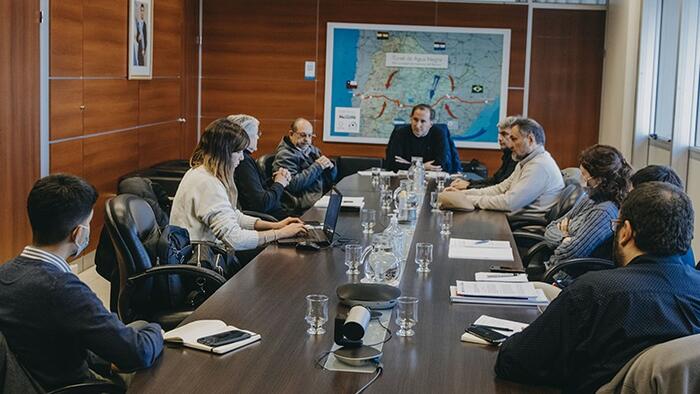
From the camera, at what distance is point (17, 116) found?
5980mm

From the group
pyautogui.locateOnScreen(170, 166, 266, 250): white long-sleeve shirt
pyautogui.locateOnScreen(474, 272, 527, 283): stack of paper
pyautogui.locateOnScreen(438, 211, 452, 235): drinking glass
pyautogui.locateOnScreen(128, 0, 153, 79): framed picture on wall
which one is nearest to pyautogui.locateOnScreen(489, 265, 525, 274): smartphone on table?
pyautogui.locateOnScreen(474, 272, 527, 283): stack of paper

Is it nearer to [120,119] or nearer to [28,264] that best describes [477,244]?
[28,264]

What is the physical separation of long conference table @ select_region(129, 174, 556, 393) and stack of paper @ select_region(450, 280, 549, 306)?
0.14 ft

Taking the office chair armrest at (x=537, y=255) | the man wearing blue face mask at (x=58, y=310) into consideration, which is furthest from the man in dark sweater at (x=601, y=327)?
the office chair armrest at (x=537, y=255)

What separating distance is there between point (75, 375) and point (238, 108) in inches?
316

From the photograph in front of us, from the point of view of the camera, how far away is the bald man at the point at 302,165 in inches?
288

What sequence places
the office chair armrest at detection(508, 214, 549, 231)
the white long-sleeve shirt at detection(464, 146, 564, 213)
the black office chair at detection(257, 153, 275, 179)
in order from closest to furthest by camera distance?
the white long-sleeve shirt at detection(464, 146, 564, 213) < the office chair armrest at detection(508, 214, 549, 231) < the black office chair at detection(257, 153, 275, 179)

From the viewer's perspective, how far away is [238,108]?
1066cm

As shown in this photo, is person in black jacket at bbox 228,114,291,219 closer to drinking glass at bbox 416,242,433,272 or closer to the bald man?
the bald man

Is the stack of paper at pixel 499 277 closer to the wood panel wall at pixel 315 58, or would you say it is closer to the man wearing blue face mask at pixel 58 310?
the man wearing blue face mask at pixel 58 310

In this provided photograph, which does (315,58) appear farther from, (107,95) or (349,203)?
(349,203)

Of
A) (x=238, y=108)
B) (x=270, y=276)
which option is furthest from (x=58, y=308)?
(x=238, y=108)

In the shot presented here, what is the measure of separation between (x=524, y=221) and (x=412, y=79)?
4.36 metres

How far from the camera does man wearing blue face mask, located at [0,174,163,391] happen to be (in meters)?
2.61
